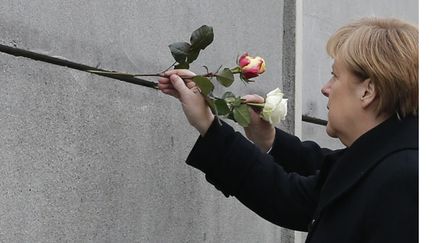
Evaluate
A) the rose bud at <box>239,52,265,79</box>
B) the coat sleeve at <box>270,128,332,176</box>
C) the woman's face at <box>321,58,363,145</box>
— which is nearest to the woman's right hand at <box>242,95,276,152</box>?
the coat sleeve at <box>270,128,332,176</box>

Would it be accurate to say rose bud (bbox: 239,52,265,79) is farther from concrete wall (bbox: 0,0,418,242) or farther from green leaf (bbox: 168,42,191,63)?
concrete wall (bbox: 0,0,418,242)

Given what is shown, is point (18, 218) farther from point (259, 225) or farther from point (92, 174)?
point (259, 225)

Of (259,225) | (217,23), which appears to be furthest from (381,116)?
(259,225)

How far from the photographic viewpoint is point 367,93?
2.67m

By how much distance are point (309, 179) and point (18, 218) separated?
0.93 metres

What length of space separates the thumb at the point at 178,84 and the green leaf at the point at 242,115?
19cm

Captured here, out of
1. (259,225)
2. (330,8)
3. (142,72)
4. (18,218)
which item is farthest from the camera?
(330,8)

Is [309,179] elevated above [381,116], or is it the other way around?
[381,116]

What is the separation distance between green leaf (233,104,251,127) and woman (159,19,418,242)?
0.21 ft

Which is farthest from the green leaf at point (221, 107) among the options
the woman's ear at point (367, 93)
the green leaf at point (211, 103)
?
the woman's ear at point (367, 93)

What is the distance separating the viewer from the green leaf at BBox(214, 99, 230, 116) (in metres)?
2.95

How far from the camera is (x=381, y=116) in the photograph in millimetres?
2670

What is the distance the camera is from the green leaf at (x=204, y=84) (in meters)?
2.85

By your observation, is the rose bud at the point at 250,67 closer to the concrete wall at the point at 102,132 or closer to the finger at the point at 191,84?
the finger at the point at 191,84
